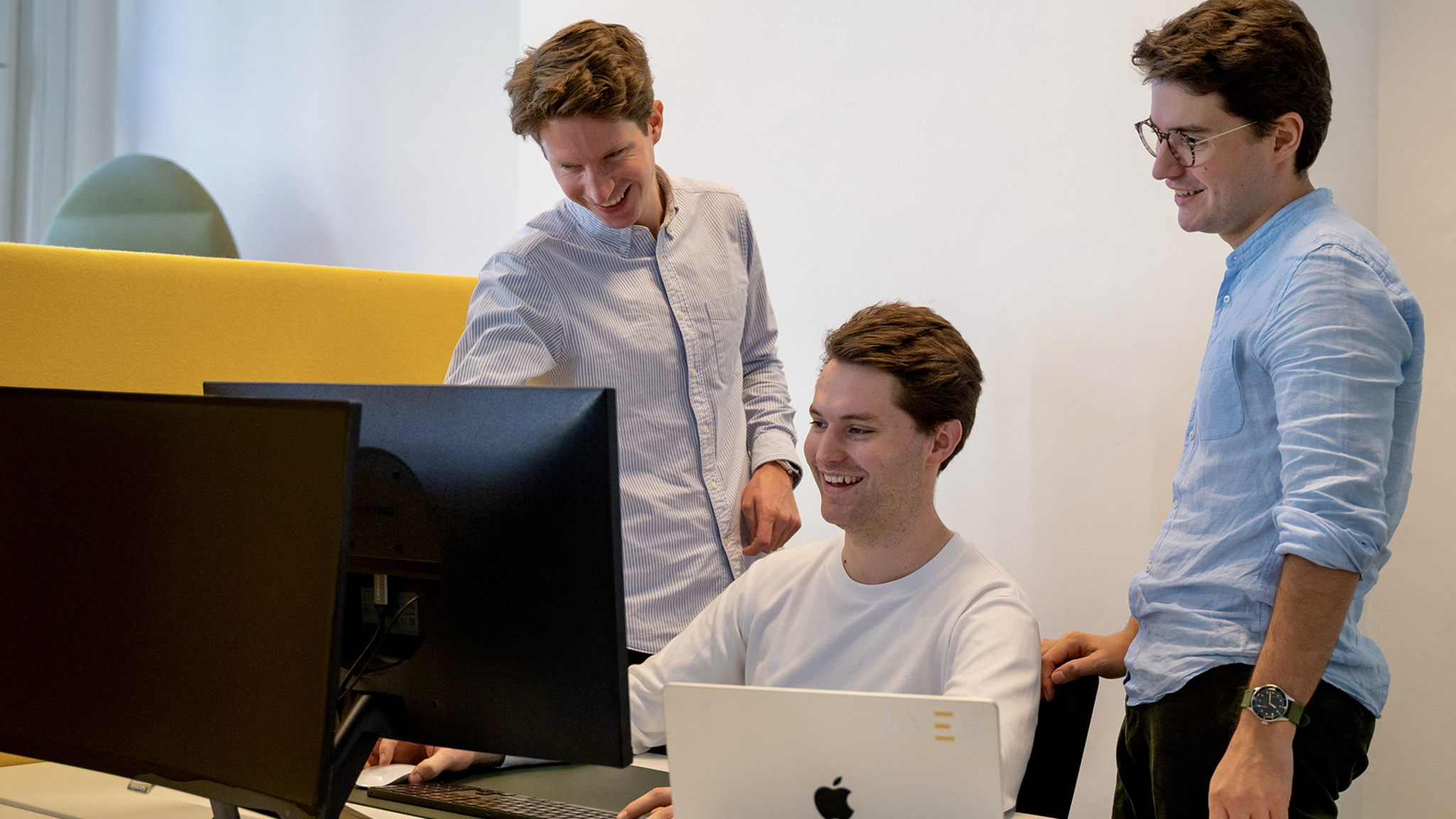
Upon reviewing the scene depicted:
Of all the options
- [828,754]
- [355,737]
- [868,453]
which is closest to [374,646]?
[355,737]

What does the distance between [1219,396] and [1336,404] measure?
176 mm

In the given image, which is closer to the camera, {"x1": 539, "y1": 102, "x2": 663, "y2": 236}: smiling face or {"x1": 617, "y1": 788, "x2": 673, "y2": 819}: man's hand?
{"x1": 617, "y1": 788, "x2": 673, "y2": 819}: man's hand

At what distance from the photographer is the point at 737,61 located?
9.12ft

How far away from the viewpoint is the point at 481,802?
1.37m

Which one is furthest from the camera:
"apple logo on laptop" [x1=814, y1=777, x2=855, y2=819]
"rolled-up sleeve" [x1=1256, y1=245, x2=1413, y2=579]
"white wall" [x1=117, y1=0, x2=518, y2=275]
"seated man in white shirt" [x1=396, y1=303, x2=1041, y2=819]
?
"white wall" [x1=117, y1=0, x2=518, y2=275]

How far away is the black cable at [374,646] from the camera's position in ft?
3.64

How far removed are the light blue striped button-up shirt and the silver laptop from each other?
2.26 feet

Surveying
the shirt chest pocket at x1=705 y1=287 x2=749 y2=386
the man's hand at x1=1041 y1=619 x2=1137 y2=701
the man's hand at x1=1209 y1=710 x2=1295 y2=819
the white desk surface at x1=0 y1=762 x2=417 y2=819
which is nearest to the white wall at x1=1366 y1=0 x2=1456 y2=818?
the man's hand at x1=1041 y1=619 x2=1137 y2=701

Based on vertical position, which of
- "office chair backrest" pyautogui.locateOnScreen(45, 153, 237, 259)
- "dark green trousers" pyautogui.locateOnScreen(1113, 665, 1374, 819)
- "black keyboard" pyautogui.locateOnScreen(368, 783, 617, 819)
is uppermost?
"office chair backrest" pyautogui.locateOnScreen(45, 153, 237, 259)

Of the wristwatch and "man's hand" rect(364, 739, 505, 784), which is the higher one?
the wristwatch

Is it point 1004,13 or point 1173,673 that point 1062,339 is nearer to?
point 1004,13

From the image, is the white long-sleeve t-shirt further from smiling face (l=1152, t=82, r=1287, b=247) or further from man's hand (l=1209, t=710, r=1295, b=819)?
smiling face (l=1152, t=82, r=1287, b=247)

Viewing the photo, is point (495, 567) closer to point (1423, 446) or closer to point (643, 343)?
point (643, 343)

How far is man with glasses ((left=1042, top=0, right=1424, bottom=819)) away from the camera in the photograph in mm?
1186
